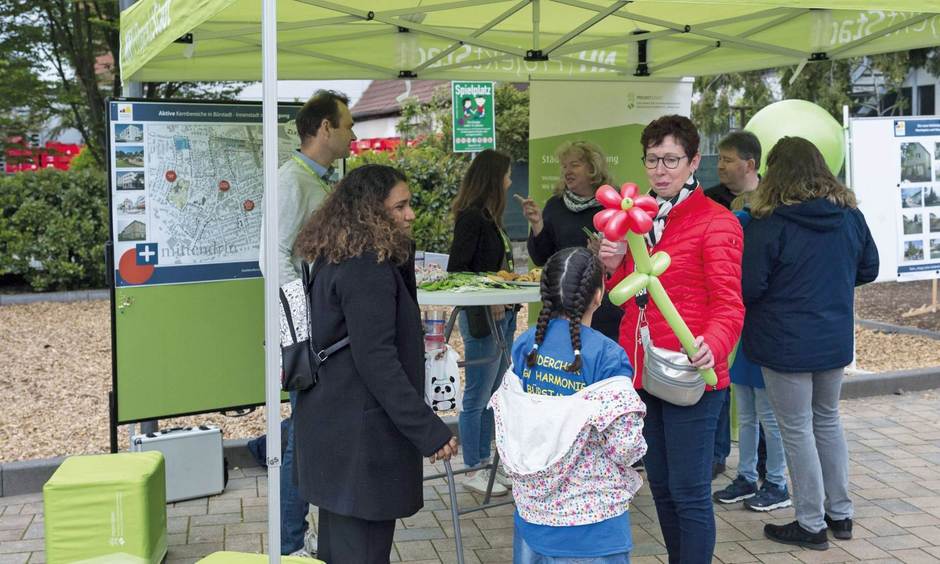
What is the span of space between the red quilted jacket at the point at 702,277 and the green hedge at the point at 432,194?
812cm

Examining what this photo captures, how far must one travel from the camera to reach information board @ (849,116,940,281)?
7.96 meters

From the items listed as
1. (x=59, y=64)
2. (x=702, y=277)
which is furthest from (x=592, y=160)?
(x=59, y=64)

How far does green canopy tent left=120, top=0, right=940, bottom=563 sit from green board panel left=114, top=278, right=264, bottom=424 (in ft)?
3.59

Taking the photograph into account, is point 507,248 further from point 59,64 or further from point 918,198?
point 59,64

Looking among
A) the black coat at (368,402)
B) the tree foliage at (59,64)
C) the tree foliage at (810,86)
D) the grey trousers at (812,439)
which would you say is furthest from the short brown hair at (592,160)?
the tree foliage at (59,64)

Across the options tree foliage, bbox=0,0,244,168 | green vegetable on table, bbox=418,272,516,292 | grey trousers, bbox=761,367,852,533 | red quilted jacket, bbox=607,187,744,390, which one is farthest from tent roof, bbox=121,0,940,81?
tree foliage, bbox=0,0,244,168

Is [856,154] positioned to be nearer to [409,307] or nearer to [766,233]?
[766,233]

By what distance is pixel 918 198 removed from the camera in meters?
8.34

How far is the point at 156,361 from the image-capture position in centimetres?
484

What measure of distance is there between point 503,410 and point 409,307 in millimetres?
435

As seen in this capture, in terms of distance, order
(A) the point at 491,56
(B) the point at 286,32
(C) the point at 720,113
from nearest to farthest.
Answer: (B) the point at 286,32 → (A) the point at 491,56 → (C) the point at 720,113

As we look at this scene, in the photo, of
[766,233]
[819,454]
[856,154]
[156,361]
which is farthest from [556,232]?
[856,154]

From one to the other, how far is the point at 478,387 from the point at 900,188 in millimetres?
4854

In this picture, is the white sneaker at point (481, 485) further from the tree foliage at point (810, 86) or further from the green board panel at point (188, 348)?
the tree foliage at point (810, 86)
